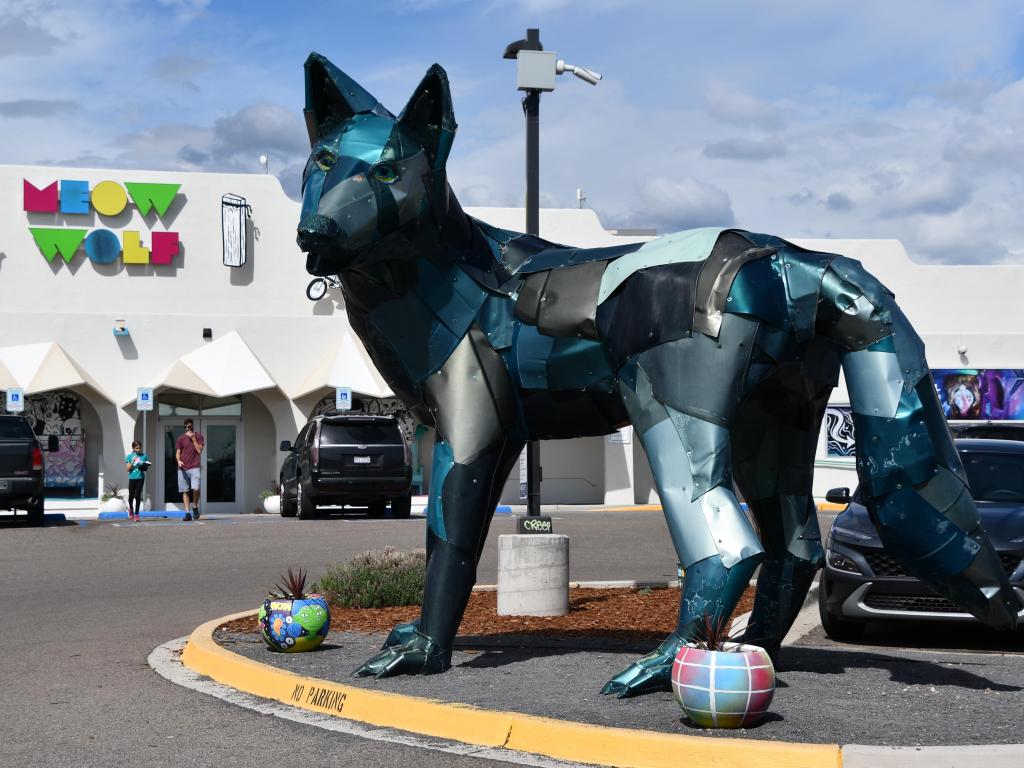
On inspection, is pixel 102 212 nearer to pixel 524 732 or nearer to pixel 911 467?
pixel 524 732

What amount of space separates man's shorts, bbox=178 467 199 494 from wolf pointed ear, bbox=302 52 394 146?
18751 mm

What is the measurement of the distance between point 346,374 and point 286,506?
17.1ft

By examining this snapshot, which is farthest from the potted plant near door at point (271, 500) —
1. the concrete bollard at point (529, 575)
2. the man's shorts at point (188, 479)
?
the concrete bollard at point (529, 575)

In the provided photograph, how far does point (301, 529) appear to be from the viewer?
21844 millimetres

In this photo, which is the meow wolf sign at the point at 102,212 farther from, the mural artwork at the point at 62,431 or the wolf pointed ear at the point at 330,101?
the wolf pointed ear at the point at 330,101

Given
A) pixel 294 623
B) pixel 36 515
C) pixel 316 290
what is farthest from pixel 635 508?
pixel 294 623

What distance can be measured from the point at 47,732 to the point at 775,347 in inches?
162

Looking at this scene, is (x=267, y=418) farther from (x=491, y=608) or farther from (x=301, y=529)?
(x=491, y=608)

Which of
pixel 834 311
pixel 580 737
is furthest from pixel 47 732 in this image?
pixel 834 311

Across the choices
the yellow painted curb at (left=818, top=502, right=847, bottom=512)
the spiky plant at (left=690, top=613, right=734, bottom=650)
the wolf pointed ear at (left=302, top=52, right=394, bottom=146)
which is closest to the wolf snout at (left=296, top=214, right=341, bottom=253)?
the wolf pointed ear at (left=302, top=52, right=394, bottom=146)

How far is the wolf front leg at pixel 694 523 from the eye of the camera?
20.7ft

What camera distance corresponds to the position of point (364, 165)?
7.12 m

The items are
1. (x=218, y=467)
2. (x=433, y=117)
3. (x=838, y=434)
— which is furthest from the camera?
(x=838, y=434)

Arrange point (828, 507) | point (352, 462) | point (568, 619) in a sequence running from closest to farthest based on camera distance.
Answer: point (568, 619) < point (352, 462) < point (828, 507)
